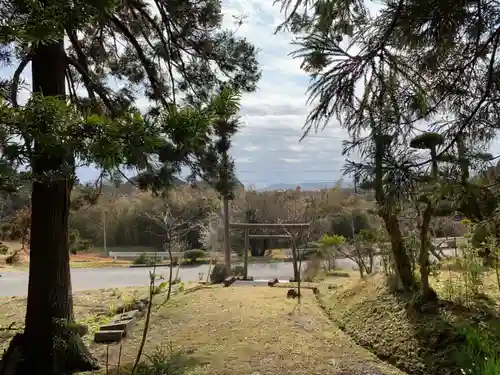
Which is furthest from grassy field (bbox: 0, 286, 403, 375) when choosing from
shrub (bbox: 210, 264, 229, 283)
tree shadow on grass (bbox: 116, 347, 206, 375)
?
shrub (bbox: 210, 264, 229, 283)

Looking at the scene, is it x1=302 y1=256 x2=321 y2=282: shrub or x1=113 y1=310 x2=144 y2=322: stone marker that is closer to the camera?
x1=113 y1=310 x2=144 y2=322: stone marker

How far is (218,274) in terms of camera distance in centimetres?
811

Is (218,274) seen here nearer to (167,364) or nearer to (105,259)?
(167,364)

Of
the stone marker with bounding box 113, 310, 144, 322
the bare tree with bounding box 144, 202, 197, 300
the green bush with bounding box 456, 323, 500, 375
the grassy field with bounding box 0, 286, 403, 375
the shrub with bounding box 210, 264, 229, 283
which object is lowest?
the grassy field with bounding box 0, 286, 403, 375

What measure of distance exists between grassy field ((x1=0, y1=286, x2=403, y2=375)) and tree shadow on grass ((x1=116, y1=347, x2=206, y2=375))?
1 centimetres

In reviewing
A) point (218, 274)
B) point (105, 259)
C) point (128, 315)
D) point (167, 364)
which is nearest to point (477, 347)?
point (167, 364)

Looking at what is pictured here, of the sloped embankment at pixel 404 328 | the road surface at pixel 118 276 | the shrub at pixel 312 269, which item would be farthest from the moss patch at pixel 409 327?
the road surface at pixel 118 276

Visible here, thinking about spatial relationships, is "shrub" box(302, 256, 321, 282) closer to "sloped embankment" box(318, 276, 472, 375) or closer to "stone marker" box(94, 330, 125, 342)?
"sloped embankment" box(318, 276, 472, 375)

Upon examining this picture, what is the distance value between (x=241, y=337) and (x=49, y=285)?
1.74 meters

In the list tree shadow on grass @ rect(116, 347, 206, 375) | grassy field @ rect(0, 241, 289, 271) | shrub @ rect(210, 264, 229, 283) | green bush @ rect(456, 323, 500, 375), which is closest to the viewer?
green bush @ rect(456, 323, 500, 375)

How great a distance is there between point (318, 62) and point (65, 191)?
2.24 meters

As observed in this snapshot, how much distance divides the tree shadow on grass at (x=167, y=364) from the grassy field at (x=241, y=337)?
1 centimetres

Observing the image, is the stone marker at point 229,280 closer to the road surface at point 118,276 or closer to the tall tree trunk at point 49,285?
the road surface at point 118,276

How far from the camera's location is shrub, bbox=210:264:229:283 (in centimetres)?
804
